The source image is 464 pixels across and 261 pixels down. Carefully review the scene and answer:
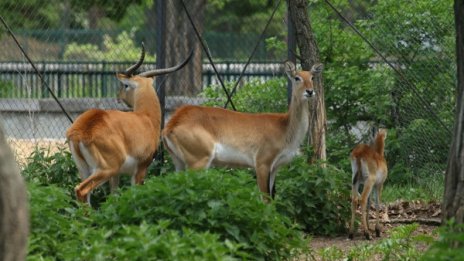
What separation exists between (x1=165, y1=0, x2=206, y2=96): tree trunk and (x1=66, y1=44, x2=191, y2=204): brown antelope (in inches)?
211

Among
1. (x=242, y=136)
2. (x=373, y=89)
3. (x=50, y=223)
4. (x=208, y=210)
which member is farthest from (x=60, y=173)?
(x=373, y=89)

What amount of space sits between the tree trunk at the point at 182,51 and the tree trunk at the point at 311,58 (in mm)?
4878

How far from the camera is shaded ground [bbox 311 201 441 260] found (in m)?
10.2

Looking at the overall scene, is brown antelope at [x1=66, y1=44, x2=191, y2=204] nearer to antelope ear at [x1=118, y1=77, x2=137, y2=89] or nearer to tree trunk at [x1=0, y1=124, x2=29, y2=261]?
antelope ear at [x1=118, y1=77, x2=137, y2=89]

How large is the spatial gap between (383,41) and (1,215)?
29.9 ft

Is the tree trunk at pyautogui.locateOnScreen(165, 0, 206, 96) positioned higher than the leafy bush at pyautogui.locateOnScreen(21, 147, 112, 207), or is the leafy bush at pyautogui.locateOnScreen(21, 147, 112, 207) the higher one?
the tree trunk at pyautogui.locateOnScreen(165, 0, 206, 96)

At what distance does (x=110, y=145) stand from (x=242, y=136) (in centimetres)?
140

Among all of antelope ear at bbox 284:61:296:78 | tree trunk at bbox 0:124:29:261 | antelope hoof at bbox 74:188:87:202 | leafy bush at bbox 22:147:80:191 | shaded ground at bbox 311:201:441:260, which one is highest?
antelope ear at bbox 284:61:296:78

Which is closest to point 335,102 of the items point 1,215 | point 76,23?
point 1,215

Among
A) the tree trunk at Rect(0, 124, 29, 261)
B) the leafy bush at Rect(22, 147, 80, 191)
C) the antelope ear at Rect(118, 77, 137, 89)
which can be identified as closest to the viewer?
the tree trunk at Rect(0, 124, 29, 261)

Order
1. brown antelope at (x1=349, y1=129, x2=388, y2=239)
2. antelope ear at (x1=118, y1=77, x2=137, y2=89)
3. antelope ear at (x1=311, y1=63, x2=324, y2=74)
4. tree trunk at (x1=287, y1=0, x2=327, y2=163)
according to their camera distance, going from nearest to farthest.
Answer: brown antelope at (x1=349, y1=129, x2=388, y2=239), antelope ear at (x1=311, y1=63, x2=324, y2=74), tree trunk at (x1=287, y1=0, x2=327, y2=163), antelope ear at (x1=118, y1=77, x2=137, y2=89)

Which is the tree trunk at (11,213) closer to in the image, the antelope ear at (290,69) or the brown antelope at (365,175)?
the brown antelope at (365,175)

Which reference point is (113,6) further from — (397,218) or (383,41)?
(397,218)

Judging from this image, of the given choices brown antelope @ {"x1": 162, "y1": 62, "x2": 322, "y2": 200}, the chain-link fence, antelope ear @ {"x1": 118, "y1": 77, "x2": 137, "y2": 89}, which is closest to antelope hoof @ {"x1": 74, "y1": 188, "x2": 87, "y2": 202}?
brown antelope @ {"x1": 162, "y1": 62, "x2": 322, "y2": 200}
